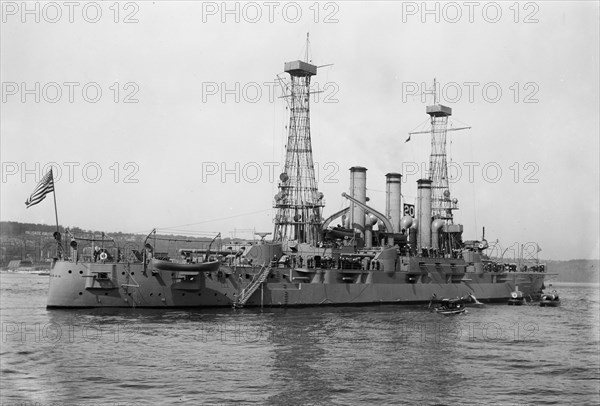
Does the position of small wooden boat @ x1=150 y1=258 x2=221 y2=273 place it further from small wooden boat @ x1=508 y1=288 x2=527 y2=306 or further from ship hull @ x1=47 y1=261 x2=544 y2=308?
small wooden boat @ x1=508 y1=288 x2=527 y2=306

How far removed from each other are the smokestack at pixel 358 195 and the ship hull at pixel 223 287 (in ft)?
19.7

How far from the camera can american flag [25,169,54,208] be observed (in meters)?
43.0

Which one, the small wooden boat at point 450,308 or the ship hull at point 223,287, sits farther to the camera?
the small wooden boat at point 450,308

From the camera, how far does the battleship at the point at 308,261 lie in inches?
1804

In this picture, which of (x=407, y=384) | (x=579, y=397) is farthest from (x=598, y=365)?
(x=407, y=384)

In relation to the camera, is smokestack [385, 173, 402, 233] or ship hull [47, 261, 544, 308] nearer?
ship hull [47, 261, 544, 308]

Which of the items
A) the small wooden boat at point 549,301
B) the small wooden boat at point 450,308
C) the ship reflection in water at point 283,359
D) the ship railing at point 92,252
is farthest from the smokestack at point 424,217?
the ship railing at point 92,252

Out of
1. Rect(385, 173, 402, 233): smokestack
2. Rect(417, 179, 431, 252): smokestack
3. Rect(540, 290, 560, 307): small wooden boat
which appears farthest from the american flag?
Rect(540, 290, 560, 307): small wooden boat

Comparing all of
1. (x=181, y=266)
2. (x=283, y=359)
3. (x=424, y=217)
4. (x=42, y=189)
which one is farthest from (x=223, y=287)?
(x=424, y=217)

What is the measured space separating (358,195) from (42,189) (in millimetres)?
29351

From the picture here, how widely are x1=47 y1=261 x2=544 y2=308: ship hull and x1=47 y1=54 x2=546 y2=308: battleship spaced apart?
69 mm

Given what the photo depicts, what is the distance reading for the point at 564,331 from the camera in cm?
4375

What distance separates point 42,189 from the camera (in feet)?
142
